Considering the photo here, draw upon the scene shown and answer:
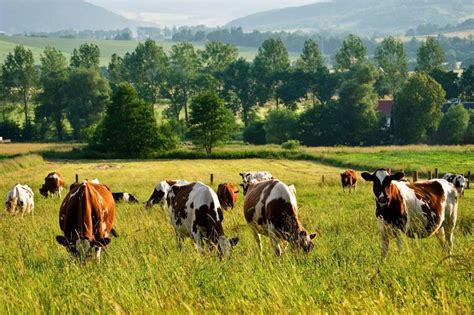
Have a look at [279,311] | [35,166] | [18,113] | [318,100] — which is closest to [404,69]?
[318,100]

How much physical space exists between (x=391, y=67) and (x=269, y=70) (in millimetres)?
23993

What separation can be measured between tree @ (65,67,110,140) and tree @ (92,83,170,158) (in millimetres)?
25736

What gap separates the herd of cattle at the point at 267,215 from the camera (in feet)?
39.3

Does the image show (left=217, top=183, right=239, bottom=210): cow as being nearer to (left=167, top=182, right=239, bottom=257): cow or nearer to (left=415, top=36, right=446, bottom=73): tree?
(left=167, top=182, right=239, bottom=257): cow

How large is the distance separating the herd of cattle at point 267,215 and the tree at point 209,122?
199 ft

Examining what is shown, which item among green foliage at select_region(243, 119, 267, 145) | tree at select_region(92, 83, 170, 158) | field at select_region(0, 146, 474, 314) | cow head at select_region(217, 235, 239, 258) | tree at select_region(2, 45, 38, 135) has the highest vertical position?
tree at select_region(2, 45, 38, 135)

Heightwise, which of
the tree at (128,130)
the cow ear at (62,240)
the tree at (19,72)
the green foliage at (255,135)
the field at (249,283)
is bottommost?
the green foliage at (255,135)

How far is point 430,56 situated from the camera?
4791 inches

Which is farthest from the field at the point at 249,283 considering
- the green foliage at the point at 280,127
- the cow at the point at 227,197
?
the green foliage at the point at 280,127

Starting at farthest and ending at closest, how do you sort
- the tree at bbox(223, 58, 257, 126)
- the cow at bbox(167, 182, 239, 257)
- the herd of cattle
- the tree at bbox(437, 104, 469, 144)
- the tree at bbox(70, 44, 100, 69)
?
the tree at bbox(70, 44, 100, 69), the tree at bbox(223, 58, 257, 126), the tree at bbox(437, 104, 469, 144), the cow at bbox(167, 182, 239, 257), the herd of cattle

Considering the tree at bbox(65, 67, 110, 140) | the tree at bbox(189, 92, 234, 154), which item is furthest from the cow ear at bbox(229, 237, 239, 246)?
the tree at bbox(65, 67, 110, 140)

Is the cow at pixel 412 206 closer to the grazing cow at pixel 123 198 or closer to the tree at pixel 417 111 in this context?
the grazing cow at pixel 123 198

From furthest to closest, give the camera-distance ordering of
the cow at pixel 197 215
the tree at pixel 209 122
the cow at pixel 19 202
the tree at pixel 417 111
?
the tree at pixel 417 111 < the tree at pixel 209 122 < the cow at pixel 19 202 < the cow at pixel 197 215

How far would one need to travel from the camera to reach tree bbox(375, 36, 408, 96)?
123125 mm
